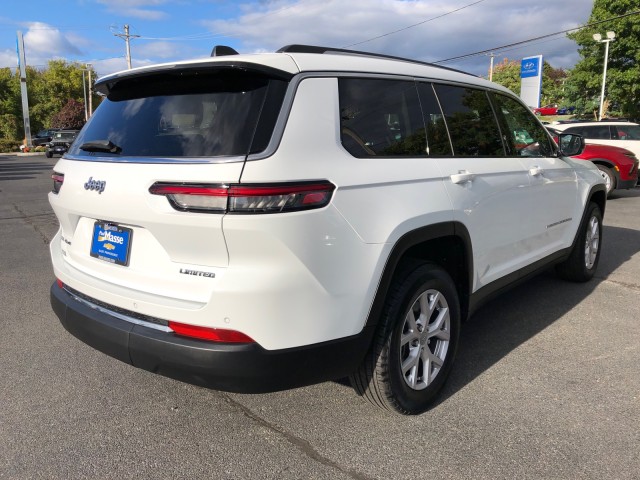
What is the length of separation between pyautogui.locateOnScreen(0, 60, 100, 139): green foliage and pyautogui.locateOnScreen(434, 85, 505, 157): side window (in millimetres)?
54264

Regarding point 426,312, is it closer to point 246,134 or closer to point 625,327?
point 246,134

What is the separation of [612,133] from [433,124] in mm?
A: 13572

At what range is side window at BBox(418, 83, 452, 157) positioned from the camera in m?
3.06

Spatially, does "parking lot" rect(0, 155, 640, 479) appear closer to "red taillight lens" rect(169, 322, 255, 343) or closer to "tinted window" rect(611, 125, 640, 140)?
"red taillight lens" rect(169, 322, 255, 343)

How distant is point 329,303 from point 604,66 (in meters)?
29.2

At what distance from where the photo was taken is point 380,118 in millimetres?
2719

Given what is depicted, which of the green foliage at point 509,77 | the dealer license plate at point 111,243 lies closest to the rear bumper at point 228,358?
the dealer license plate at point 111,243

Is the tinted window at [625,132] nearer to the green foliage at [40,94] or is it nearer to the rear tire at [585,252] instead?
the rear tire at [585,252]

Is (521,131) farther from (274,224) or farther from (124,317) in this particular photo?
(124,317)

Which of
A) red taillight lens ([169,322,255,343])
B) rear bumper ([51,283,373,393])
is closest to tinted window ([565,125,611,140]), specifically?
rear bumper ([51,283,373,393])

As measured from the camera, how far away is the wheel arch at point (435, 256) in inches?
98.7

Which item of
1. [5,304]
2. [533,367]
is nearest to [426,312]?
[533,367]

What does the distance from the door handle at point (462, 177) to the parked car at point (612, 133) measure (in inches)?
499

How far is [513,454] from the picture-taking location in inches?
101
